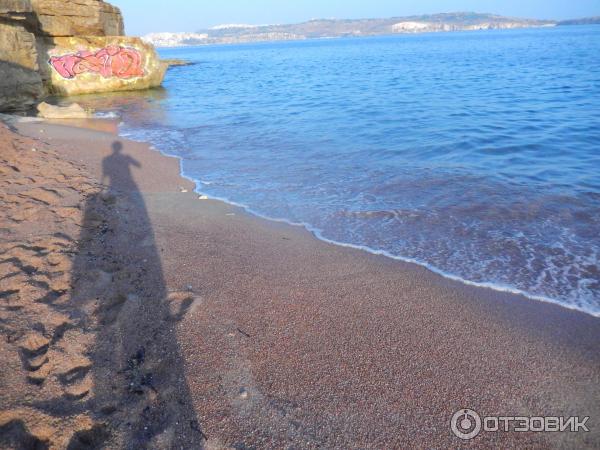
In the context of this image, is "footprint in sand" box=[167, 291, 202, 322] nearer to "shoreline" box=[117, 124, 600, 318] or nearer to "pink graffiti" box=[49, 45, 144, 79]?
"shoreline" box=[117, 124, 600, 318]

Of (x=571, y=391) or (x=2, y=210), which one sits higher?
(x=2, y=210)

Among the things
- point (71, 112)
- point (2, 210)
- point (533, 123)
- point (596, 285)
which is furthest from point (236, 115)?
point (596, 285)

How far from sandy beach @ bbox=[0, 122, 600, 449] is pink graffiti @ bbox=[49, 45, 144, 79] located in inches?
785

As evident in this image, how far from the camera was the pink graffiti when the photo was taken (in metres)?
20.6

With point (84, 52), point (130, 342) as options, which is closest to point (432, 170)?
point (130, 342)

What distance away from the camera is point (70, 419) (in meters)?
2.16

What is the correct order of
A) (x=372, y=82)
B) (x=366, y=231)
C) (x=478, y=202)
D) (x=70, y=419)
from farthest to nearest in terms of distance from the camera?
(x=372, y=82)
(x=478, y=202)
(x=366, y=231)
(x=70, y=419)

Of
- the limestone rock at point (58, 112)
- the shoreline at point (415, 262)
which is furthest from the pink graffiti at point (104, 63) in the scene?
the shoreline at point (415, 262)

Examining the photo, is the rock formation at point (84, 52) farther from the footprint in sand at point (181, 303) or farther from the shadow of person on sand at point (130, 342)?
the footprint in sand at point (181, 303)

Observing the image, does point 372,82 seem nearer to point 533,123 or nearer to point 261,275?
point 533,123

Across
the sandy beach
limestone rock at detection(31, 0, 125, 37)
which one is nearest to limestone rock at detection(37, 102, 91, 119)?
limestone rock at detection(31, 0, 125, 37)

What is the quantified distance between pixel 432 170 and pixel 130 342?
263 inches

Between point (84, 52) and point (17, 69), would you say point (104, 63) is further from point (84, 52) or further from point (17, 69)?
A: point (17, 69)

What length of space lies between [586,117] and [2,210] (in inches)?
577
